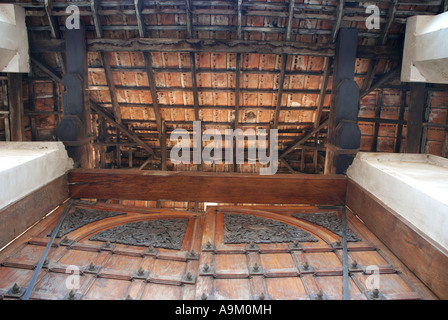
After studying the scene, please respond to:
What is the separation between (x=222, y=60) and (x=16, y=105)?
4048mm

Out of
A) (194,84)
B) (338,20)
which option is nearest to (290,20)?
(338,20)

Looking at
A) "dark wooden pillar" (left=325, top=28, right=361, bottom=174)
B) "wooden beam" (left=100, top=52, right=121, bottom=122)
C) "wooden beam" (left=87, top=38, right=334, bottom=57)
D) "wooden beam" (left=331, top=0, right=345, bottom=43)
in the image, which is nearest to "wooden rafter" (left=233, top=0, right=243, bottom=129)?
"wooden beam" (left=87, top=38, right=334, bottom=57)

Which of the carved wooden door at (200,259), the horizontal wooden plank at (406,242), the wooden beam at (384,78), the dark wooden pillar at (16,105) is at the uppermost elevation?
the wooden beam at (384,78)

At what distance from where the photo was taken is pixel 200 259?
281cm

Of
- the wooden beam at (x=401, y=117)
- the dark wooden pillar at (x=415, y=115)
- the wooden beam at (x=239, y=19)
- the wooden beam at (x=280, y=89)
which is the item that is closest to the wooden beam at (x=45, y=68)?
the wooden beam at (x=239, y=19)

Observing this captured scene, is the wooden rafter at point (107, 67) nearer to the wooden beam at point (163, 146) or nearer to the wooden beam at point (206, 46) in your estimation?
the wooden beam at point (206, 46)

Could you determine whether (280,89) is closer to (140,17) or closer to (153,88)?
(153,88)

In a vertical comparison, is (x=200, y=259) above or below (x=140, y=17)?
below

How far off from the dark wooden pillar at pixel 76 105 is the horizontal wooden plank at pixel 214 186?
51 cm

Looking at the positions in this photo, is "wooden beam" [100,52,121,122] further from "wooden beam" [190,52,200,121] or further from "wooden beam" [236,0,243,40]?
"wooden beam" [236,0,243,40]

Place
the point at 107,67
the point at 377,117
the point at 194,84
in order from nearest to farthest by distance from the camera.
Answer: the point at 107,67 < the point at 194,84 < the point at 377,117

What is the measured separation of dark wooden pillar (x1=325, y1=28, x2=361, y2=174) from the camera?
4211mm

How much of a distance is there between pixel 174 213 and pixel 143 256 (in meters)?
0.99

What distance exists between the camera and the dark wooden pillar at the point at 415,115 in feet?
18.7
